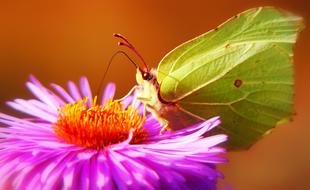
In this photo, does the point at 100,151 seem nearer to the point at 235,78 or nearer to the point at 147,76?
the point at 147,76

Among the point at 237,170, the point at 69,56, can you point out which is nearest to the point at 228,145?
the point at 237,170

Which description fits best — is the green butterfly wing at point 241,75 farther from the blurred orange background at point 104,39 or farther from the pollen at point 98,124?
the blurred orange background at point 104,39

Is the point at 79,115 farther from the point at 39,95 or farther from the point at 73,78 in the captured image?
the point at 73,78

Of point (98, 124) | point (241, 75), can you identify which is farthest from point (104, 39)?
point (98, 124)

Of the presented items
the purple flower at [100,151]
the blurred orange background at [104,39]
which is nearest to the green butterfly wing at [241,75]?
the purple flower at [100,151]

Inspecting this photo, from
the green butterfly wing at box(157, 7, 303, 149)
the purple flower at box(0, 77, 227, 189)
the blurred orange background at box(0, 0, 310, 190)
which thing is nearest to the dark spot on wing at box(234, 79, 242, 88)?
the green butterfly wing at box(157, 7, 303, 149)
